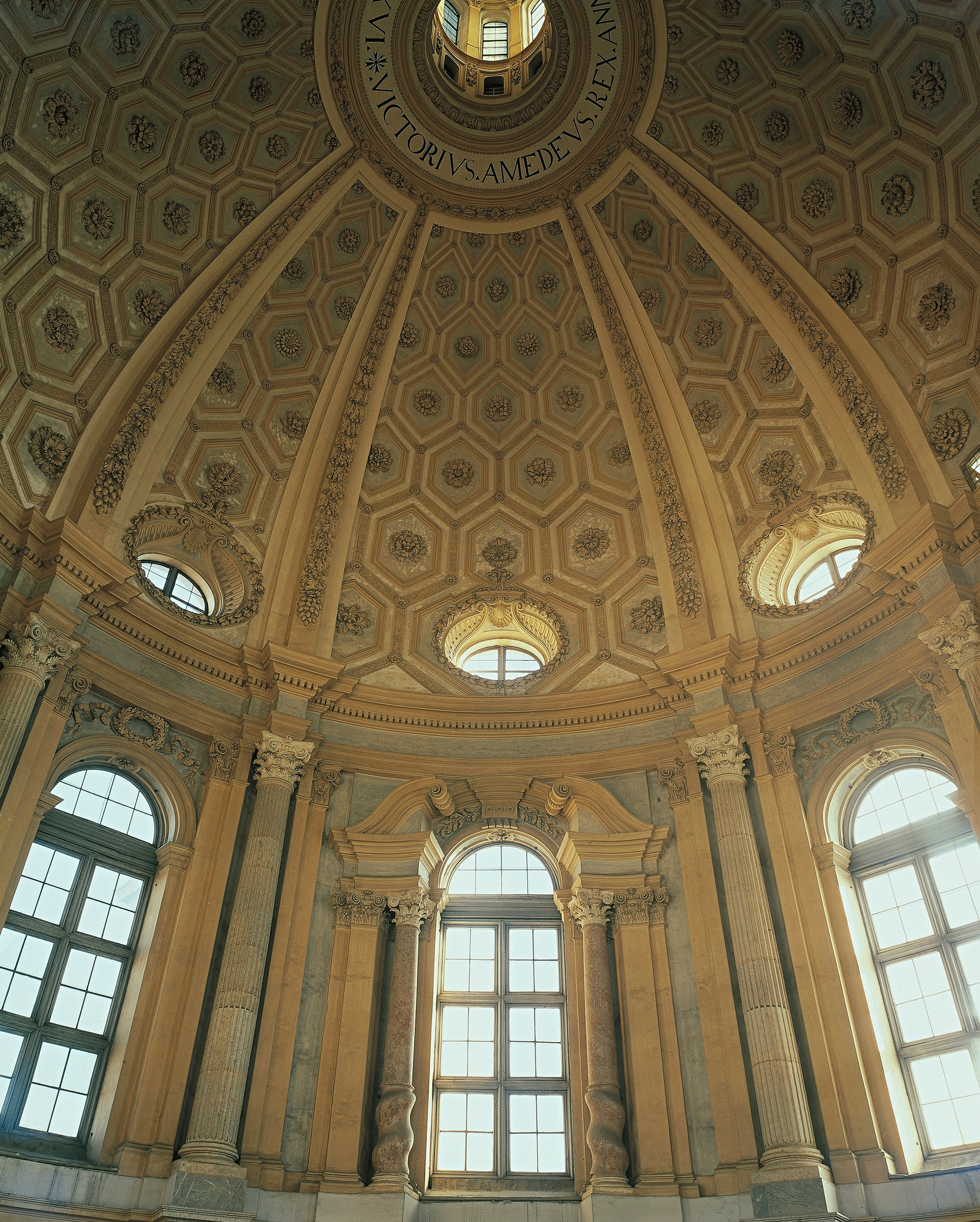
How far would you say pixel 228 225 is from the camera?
19.7 m

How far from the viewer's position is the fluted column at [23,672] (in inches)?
557

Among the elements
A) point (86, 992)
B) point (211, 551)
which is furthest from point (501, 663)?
point (86, 992)

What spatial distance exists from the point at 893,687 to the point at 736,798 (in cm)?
288

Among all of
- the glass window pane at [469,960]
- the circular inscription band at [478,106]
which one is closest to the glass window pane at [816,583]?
the glass window pane at [469,960]

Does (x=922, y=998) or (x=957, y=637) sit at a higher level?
(x=957, y=637)

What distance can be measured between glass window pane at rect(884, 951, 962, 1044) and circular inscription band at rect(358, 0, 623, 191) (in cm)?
1560

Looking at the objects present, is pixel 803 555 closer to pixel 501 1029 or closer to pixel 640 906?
pixel 640 906

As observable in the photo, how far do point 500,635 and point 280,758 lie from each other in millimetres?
5857

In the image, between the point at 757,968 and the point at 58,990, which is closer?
the point at 58,990

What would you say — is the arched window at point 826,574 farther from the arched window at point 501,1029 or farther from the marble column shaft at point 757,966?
the arched window at point 501,1029

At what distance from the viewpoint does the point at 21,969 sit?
13891 millimetres

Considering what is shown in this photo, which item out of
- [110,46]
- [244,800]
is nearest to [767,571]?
[244,800]

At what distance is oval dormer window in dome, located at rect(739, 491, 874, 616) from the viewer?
1847 centimetres

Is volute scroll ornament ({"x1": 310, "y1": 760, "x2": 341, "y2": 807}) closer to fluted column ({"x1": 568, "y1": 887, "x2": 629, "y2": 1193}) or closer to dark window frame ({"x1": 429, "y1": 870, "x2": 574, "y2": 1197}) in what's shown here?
dark window frame ({"x1": 429, "y1": 870, "x2": 574, "y2": 1197})
